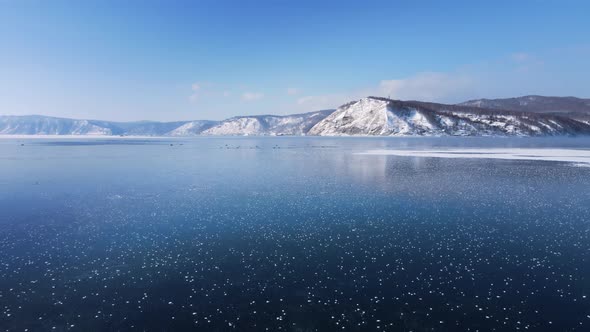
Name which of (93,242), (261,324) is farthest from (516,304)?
(93,242)

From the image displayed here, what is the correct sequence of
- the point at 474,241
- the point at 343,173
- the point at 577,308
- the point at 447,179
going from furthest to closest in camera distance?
the point at 343,173, the point at 447,179, the point at 474,241, the point at 577,308

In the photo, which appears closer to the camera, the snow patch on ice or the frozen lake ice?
the frozen lake ice

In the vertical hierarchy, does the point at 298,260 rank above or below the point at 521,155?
above

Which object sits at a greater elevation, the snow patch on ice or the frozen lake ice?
the frozen lake ice

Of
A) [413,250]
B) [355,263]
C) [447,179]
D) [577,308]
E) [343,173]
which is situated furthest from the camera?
[343,173]

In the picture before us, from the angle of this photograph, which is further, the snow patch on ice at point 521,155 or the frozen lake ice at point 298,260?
the snow patch on ice at point 521,155

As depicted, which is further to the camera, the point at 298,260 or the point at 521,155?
the point at 521,155

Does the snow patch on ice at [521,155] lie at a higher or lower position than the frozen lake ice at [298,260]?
lower

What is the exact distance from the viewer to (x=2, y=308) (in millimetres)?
9930

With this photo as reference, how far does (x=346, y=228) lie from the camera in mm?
17406

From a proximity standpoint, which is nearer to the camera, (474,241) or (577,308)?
(577,308)

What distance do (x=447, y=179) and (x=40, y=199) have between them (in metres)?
34.5

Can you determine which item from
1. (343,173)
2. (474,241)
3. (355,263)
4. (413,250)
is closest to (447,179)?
(343,173)

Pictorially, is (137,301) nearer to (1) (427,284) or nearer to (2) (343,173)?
(1) (427,284)
